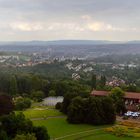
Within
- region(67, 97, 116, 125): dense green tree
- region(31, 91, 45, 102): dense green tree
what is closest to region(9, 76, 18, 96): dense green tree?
region(31, 91, 45, 102): dense green tree

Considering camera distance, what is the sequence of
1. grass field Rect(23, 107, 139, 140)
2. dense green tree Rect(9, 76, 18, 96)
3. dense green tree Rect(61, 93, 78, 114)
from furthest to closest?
dense green tree Rect(9, 76, 18, 96) < dense green tree Rect(61, 93, 78, 114) < grass field Rect(23, 107, 139, 140)

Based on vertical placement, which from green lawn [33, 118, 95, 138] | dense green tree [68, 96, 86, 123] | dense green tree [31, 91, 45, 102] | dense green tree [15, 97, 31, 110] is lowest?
dense green tree [31, 91, 45, 102]

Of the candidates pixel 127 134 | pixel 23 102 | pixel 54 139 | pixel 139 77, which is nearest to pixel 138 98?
pixel 23 102

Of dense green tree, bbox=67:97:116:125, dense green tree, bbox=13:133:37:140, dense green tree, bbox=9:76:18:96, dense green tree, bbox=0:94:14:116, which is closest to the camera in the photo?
dense green tree, bbox=13:133:37:140

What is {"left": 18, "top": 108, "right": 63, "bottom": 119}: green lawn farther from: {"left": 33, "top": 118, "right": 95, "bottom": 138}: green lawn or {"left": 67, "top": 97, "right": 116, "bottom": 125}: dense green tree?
{"left": 67, "top": 97, "right": 116, "bottom": 125}: dense green tree

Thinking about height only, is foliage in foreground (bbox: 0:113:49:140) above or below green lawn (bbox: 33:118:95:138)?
above

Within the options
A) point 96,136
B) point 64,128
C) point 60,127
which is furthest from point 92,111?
point 96,136

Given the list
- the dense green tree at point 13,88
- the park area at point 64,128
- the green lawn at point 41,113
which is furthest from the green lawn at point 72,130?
the dense green tree at point 13,88

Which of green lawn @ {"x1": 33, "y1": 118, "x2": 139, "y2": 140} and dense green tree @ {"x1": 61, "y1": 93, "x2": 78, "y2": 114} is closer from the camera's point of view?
green lawn @ {"x1": 33, "y1": 118, "x2": 139, "y2": 140}

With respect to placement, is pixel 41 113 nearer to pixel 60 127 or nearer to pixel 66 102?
pixel 66 102
